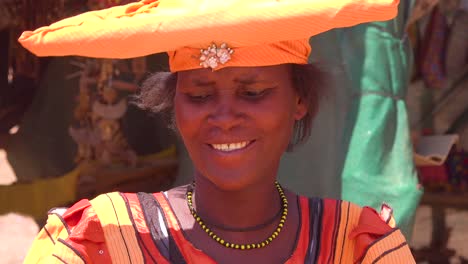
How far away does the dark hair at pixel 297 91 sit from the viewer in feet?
5.34

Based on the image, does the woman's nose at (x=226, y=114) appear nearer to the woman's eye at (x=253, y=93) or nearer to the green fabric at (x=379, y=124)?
the woman's eye at (x=253, y=93)

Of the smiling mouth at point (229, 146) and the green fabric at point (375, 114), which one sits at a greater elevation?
the smiling mouth at point (229, 146)

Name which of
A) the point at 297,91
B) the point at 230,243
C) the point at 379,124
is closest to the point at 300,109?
the point at 297,91

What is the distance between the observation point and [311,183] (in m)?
3.33

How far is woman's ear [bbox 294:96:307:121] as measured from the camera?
1.65 m

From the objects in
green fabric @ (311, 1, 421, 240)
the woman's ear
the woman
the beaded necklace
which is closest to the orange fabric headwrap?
the woman

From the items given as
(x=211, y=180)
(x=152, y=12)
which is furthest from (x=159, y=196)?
(x=152, y=12)

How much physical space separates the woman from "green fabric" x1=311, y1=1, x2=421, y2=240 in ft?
4.73

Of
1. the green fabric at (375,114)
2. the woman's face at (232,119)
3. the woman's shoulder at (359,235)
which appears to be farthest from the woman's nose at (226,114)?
the green fabric at (375,114)

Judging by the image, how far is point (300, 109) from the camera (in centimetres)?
167

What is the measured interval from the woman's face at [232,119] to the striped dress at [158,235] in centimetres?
14

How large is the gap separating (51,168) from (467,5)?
2325 mm

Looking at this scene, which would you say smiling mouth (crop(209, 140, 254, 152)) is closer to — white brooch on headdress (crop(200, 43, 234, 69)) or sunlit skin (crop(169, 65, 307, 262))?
sunlit skin (crop(169, 65, 307, 262))

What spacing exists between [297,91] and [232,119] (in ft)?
0.70
